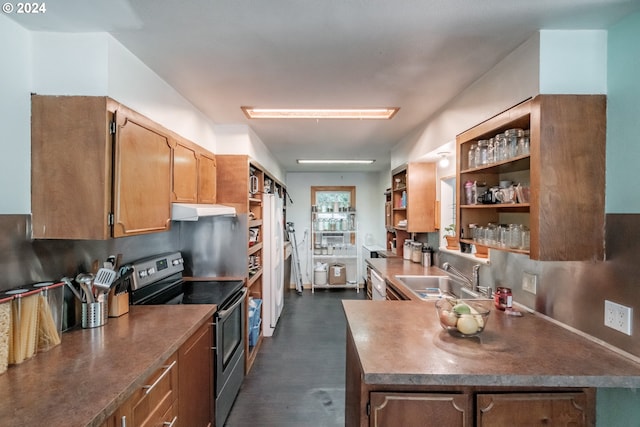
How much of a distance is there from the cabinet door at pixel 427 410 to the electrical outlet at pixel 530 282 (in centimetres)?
91

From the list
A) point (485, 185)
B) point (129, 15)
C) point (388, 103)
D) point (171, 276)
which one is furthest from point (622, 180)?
point (171, 276)

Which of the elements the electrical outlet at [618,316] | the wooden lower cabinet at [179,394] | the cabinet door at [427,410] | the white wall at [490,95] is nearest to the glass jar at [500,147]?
the white wall at [490,95]

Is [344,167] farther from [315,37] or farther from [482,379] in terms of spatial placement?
[482,379]

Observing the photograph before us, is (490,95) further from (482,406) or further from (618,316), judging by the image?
(482,406)

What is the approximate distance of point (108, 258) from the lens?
1.84 metres

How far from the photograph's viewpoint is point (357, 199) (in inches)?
245

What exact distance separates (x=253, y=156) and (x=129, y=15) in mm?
1888

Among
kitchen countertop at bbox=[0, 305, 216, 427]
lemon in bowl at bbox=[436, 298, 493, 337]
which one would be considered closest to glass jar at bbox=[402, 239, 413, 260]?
lemon in bowl at bbox=[436, 298, 493, 337]

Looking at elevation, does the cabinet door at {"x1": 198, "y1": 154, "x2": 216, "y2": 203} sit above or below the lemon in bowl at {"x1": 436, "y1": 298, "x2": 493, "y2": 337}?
above

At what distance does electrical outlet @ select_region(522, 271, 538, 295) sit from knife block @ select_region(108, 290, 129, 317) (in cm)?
240

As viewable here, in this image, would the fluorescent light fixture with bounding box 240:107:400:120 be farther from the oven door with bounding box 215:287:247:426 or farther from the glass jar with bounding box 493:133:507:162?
the oven door with bounding box 215:287:247:426

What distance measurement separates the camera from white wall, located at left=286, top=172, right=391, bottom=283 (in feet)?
20.3

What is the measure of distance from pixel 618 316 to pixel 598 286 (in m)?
0.14

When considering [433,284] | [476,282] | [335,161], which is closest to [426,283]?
[433,284]
